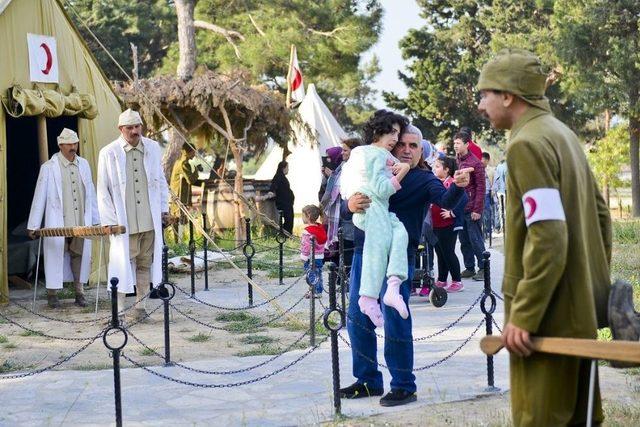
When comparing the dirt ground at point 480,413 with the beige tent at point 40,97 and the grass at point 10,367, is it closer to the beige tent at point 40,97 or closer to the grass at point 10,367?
the grass at point 10,367

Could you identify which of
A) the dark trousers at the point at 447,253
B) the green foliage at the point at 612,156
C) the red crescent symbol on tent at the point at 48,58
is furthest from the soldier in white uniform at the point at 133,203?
the green foliage at the point at 612,156

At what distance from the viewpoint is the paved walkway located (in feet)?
22.0

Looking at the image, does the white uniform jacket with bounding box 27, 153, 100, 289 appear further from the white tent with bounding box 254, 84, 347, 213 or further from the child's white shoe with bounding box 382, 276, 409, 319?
the white tent with bounding box 254, 84, 347, 213

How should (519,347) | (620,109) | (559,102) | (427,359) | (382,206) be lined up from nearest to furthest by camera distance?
(519,347) < (382,206) < (427,359) < (620,109) < (559,102)

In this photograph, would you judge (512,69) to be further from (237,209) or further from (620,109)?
(620,109)

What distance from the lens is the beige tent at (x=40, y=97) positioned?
12.3 m

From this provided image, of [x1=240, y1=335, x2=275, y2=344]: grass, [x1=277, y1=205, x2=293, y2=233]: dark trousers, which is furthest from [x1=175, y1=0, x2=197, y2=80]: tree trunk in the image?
[x1=240, y1=335, x2=275, y2=344]: grass

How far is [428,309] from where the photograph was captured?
36.8 ft

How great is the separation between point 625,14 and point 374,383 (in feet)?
80.9

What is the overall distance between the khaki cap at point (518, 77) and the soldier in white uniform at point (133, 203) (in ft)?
21.6

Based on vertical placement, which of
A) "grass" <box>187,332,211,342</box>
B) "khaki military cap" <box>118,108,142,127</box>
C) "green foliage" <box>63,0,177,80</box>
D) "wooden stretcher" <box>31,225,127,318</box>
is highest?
"green foliage" <box>63,0,177,80</box>

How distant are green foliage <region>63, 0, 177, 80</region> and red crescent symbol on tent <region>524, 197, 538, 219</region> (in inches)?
1251

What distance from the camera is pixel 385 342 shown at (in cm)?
674

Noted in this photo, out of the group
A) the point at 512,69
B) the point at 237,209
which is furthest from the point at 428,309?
the point at 237,209
